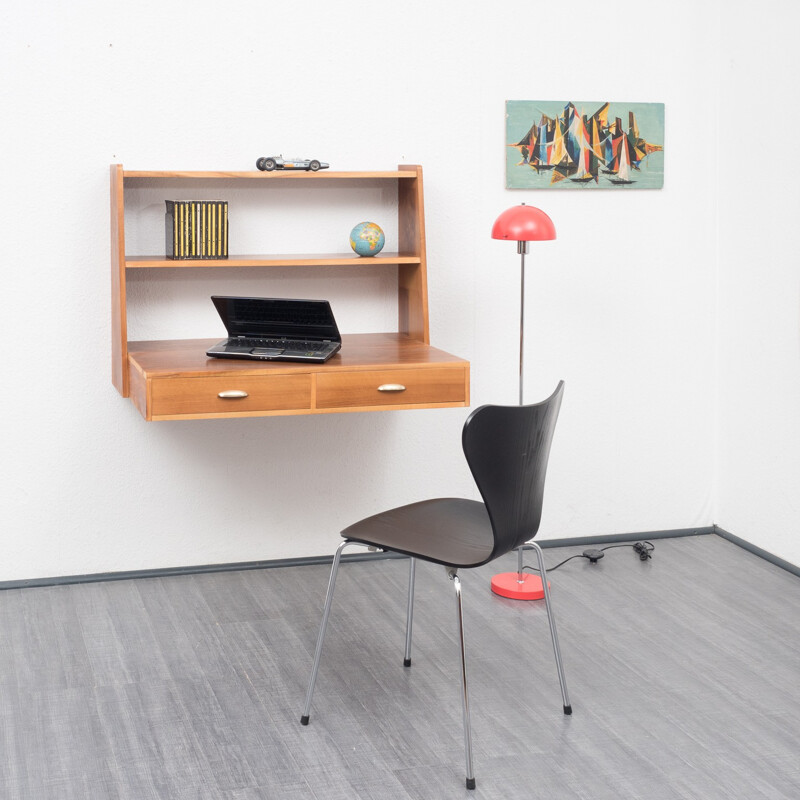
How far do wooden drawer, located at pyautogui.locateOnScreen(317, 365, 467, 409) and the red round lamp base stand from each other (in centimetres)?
66

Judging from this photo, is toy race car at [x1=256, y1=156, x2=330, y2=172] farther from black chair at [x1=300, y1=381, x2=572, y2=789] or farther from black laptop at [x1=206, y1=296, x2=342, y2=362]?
black chair at [x1=300, y1=381, x2=572, y2=789]

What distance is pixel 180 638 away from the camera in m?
3.23

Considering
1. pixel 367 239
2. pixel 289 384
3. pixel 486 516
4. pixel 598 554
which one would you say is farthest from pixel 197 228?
pixel 598 554

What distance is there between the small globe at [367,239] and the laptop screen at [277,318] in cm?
40

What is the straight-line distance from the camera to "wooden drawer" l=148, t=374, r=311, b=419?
10.2 ft

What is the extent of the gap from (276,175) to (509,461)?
4.83 ft

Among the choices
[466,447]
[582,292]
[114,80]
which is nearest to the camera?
[466,447]

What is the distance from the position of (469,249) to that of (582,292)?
0.47 m

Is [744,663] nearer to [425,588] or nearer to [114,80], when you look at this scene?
[425,588]

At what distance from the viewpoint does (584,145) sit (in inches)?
156

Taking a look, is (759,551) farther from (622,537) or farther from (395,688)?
(395,688)

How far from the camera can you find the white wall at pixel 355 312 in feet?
11.5

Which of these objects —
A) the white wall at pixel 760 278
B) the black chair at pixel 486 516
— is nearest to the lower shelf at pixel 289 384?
the black chair at pixel 486 516

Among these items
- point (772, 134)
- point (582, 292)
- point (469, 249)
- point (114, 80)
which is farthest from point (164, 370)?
point (772, 134)
